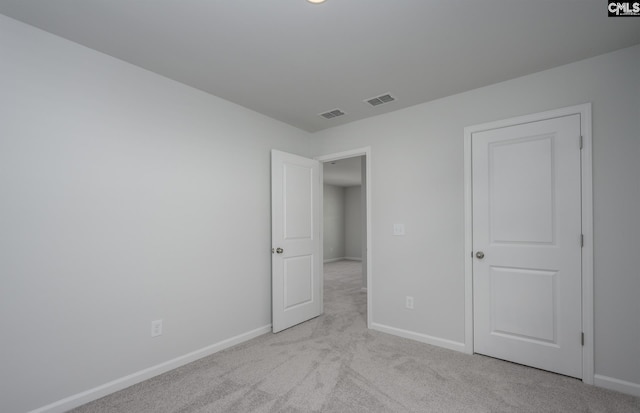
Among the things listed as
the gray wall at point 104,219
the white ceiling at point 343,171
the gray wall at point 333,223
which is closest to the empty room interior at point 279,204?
the gray wall at point 104,219

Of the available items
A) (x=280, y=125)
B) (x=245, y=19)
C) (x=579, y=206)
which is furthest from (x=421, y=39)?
(x=280, y=125)

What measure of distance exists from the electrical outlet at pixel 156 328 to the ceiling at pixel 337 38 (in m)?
2.08

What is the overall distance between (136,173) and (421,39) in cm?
237

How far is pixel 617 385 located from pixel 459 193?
180cm

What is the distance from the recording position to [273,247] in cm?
339

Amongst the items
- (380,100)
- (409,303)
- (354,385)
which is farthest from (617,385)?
(380,100)

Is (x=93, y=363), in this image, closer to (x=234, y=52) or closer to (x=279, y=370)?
(x=279, y=370)

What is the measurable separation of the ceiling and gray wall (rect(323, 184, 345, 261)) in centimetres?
679

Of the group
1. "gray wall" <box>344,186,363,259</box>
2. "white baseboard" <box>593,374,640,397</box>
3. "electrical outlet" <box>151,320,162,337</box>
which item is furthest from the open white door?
"gray wall" <box>344,186,363,259</box>

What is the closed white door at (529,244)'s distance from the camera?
2.36 meters

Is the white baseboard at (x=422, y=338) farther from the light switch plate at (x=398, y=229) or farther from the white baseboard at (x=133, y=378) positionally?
the white baseboard at (x=133, y=378)

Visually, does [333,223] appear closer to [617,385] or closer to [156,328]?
[156,328]

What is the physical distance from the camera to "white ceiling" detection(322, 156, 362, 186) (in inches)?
246

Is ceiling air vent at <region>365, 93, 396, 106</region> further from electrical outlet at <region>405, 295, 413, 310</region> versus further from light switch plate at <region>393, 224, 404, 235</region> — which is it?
electrical outlet at <region>405, 295, 413, 310</region>
